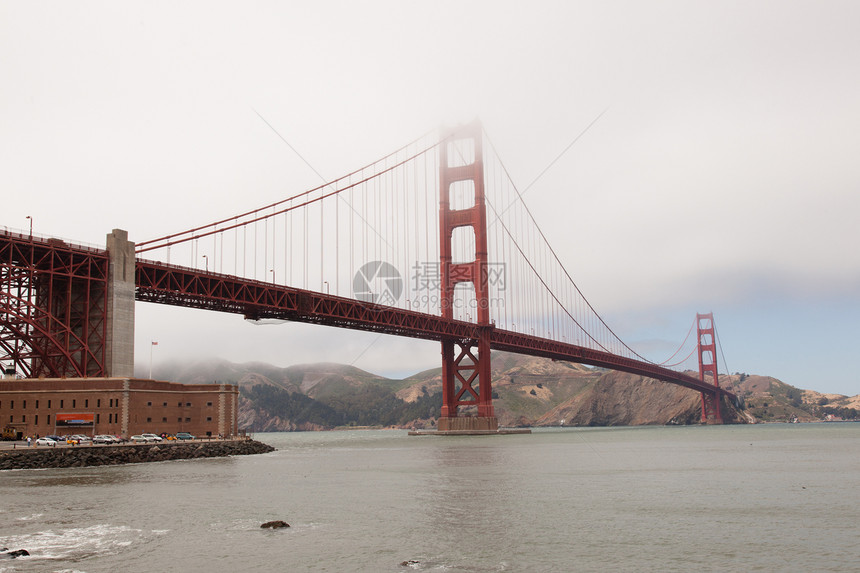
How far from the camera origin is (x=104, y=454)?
51875 mm

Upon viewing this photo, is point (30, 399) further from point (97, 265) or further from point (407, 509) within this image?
point (407, 509)

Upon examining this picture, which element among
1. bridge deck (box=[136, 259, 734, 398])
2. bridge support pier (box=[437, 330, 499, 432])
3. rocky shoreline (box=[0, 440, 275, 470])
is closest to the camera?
rocky shoreline (box=[0, 440, 275, 470])

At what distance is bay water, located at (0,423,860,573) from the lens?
71.5 feet

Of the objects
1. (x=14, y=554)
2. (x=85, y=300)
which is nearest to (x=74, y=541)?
(x=14, y=554)

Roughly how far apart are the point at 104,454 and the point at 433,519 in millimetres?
31536

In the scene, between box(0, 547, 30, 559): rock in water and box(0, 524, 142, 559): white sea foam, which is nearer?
box(0, 547, 30, 559): rock in water

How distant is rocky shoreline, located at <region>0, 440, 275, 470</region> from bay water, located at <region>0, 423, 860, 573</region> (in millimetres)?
1462

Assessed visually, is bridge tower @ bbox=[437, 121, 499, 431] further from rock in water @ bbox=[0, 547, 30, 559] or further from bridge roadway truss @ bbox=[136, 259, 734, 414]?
rock in water @ bbox=[0, 547, 30, 559]

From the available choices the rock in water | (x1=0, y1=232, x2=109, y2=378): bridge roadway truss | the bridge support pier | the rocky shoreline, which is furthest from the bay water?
the bridge support pier

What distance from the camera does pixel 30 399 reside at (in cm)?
5616

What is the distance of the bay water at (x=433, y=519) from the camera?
2180 centimetres

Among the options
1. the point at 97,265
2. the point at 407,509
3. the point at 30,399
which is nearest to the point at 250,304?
the point at 97,265

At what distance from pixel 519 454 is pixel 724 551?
43.1 meters

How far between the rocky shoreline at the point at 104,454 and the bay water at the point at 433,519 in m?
1.46
